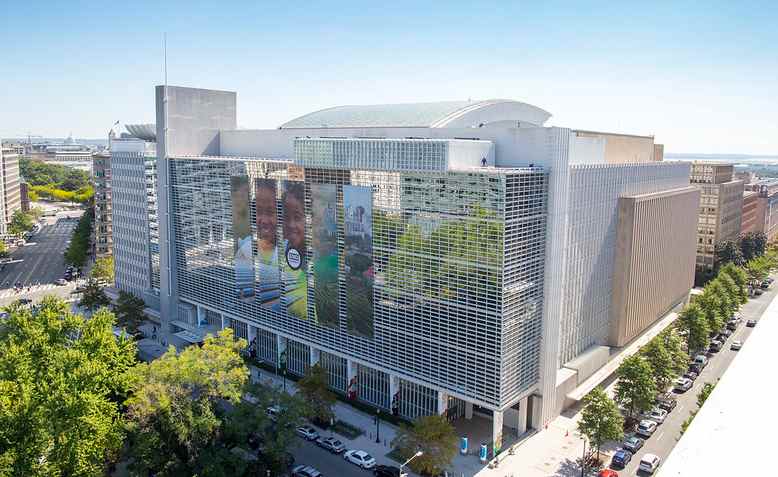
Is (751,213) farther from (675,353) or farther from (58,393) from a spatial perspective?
(58,393)

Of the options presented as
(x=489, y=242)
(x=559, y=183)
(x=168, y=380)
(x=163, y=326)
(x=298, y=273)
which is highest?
(x=559, y=183)

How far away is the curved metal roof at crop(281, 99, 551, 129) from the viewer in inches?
3000

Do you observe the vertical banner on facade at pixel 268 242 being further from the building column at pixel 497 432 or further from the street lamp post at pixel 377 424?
the building column at pixel 497 432

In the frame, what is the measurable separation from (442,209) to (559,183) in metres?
12.6

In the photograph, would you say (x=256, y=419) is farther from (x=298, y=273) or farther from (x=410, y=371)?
(x=298, y=273)

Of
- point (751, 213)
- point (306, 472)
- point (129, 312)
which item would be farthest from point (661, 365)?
point (751, 213)

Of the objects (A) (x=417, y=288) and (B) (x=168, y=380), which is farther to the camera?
(A) (x=417, y=288)

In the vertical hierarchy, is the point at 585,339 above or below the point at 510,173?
below

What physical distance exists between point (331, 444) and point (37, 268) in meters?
116

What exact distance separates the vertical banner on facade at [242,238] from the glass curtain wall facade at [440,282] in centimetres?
773

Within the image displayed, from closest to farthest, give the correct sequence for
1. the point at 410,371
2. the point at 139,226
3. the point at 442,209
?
the point at 442,209 < the point at 410,371 < the point at 139,226

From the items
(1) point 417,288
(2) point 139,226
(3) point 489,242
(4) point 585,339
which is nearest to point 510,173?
(3) point 489,242

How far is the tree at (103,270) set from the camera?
4505 inches

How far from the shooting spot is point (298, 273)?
76.0m
